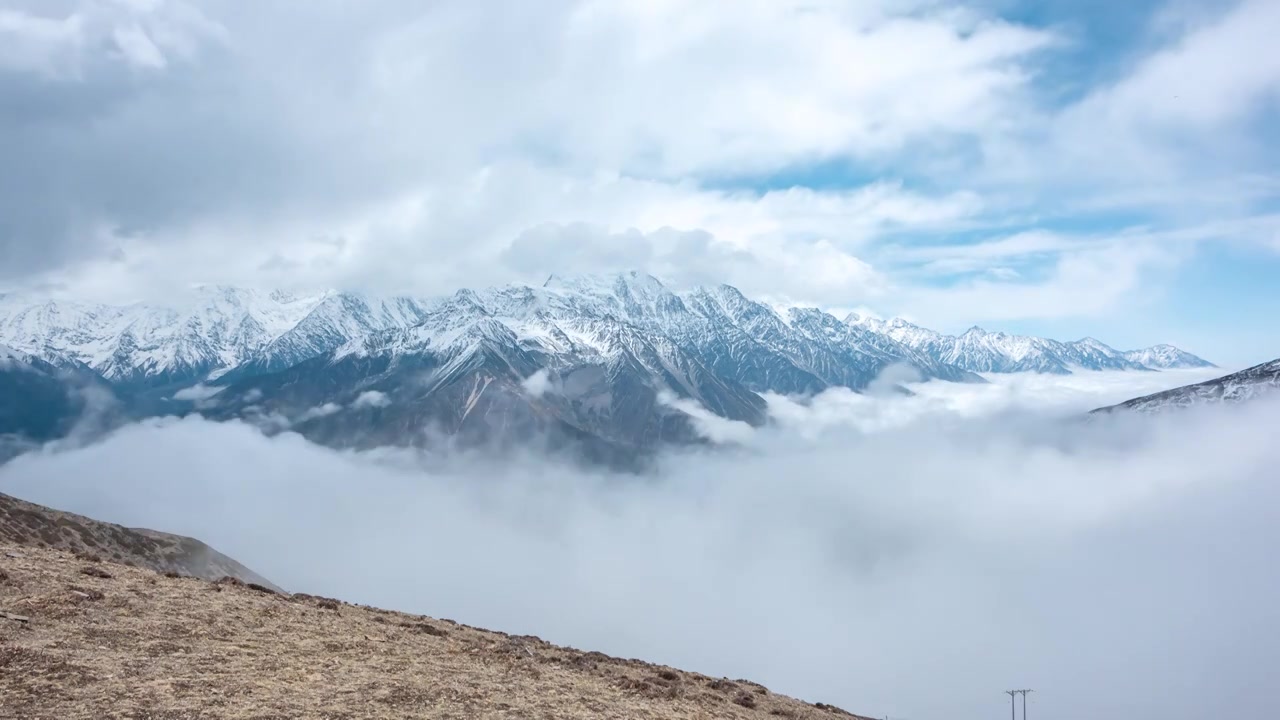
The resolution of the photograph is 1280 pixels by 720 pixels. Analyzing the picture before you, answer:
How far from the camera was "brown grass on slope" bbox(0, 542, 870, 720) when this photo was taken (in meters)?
19.2

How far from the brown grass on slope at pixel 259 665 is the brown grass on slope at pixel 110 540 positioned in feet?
190

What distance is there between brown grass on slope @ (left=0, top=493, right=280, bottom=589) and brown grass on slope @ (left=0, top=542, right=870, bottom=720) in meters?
57.9

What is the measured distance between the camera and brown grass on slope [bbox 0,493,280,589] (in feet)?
349

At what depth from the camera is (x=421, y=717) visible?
20.4 m

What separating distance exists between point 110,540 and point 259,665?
145423mm

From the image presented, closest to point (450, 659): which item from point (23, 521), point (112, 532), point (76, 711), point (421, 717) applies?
point (421, 717)

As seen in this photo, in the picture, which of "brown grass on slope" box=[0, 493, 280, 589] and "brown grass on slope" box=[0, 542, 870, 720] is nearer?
"brown grass on slope" box=[0, 542, 870, 720]

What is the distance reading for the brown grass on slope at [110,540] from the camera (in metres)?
106

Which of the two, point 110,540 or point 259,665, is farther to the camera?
point 110,540

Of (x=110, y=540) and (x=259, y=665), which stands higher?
(x=259, y=665)

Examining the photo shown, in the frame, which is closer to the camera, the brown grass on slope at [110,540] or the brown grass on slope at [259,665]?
the brown grass on slope at [259,665]

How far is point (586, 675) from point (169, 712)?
15092 millimetres

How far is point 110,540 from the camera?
13562 cm

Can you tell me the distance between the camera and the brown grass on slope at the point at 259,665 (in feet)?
63.2
